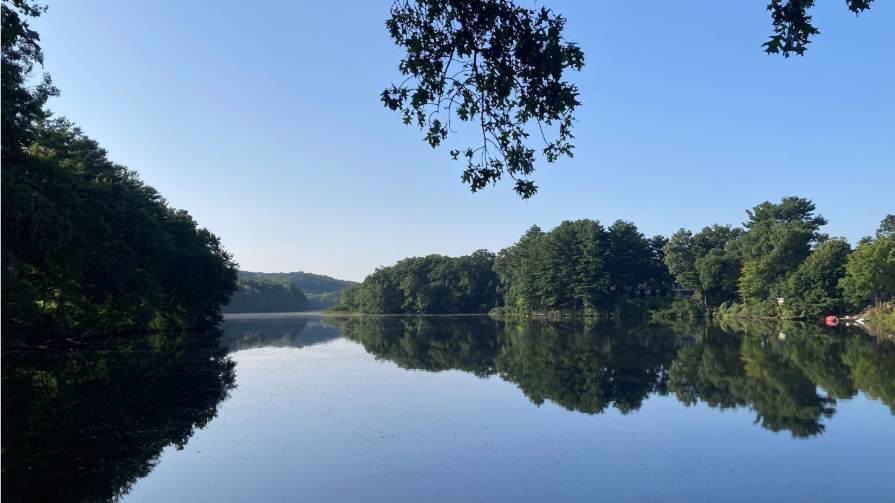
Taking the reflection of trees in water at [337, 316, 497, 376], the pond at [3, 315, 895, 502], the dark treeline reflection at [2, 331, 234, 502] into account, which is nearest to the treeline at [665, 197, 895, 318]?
the pond at [3, 315, 895, 502]

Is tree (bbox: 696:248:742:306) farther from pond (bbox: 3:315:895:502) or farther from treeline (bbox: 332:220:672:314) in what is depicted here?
pond (bbox: 3:315:895:502)

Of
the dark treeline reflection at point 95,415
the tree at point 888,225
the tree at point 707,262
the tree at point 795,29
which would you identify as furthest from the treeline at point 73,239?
the tree at point 888,225

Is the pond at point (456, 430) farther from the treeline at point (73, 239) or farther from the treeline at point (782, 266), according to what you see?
the treeline at point (782, 266)

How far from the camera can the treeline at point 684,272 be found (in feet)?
212

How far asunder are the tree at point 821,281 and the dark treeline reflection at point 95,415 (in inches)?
2452

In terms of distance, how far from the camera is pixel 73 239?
29.2 m

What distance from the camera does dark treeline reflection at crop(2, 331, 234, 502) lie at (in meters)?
11.4

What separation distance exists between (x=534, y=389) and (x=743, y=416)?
7.57 metres

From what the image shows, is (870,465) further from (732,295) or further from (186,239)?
(732,295)

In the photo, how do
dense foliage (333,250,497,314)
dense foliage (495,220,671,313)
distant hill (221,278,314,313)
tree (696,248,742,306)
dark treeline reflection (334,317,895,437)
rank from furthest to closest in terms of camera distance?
distant hill (221,278,314,313) → dense foliage (333,250,497,314) → dense foliage (495,220,671,313) → tree (696,248,742,306) → dark treeline reflection (334,317,895,437)

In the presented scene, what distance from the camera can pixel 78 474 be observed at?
38.1 feet

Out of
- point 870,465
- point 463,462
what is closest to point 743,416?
point 870,465

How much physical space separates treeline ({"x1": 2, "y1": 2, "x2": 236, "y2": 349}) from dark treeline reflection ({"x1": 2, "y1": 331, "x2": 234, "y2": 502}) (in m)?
3.05

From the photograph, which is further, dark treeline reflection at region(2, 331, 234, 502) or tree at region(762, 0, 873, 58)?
dark treeline reflection at region(2, 331, 234, 502)
